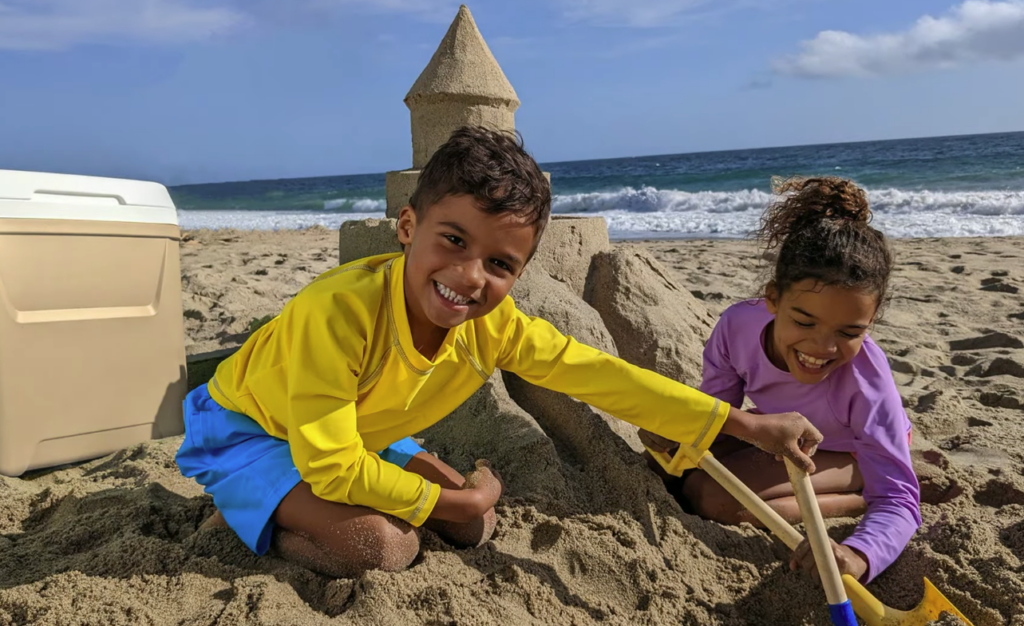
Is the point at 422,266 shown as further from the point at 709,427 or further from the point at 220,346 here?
the point at 220,346

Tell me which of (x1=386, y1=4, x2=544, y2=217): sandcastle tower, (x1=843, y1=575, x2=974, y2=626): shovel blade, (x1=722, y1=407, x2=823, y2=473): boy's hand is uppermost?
(x1=386, y1=4, x2=544, y2=217): sandcastle tower

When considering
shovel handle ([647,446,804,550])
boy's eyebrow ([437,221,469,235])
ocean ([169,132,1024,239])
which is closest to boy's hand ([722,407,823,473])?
shovel handle ([647,446,804,550])

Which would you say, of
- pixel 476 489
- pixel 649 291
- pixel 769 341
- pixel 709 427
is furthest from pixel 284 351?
pixel 649 291

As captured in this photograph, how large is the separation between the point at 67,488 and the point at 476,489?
134 cm

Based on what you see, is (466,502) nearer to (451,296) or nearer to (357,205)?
(451,296)

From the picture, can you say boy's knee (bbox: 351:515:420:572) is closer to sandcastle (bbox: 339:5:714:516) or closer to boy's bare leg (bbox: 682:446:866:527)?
sandcastle (bbox: 339:5:714:516)

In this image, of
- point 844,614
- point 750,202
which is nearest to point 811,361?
point 844,614

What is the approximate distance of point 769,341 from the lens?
228cm

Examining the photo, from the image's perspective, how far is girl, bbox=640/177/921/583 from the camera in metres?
1.94

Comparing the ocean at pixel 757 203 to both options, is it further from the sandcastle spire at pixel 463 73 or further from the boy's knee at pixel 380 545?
the boy's knee at pixel 380 545

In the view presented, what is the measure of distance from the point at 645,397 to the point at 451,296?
0.55 m

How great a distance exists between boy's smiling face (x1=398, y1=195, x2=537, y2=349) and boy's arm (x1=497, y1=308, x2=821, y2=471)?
26cm

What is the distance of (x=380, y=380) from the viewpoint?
1788mm

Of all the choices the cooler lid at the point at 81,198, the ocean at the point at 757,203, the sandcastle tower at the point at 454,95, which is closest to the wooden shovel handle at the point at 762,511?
the sandcastle tower at the point at 454,95
